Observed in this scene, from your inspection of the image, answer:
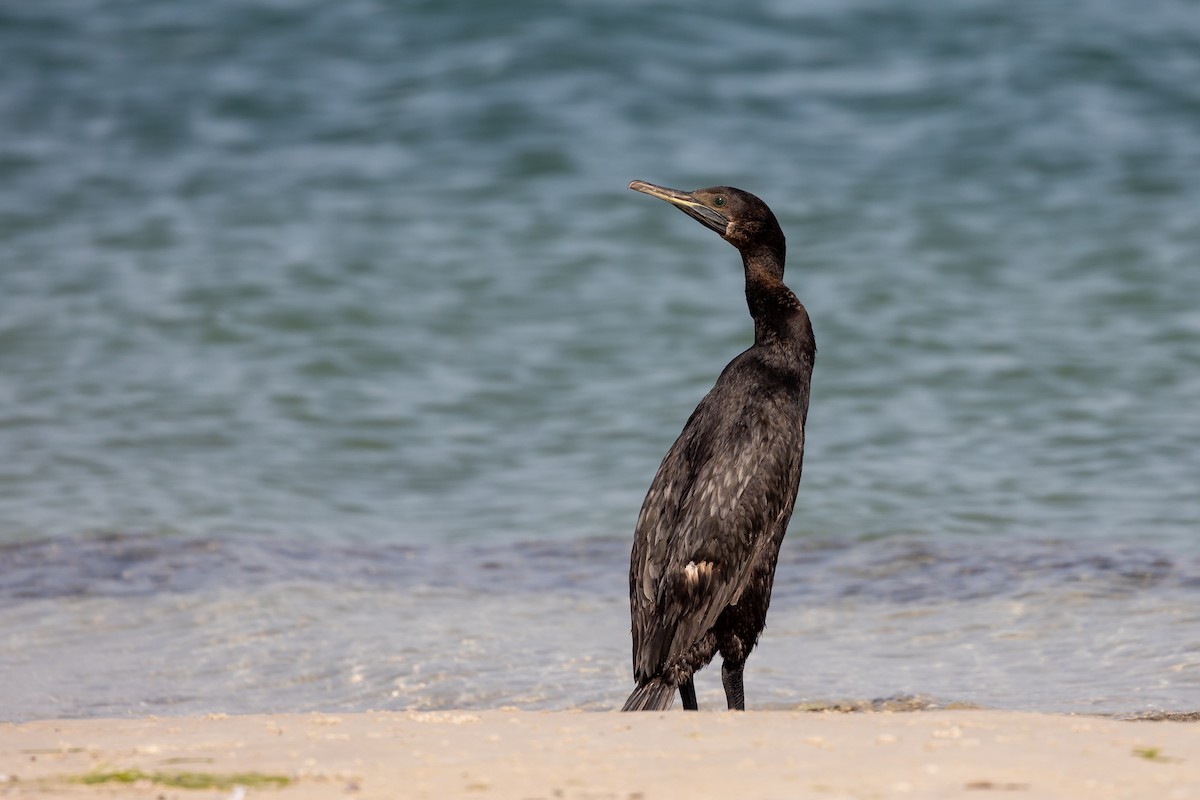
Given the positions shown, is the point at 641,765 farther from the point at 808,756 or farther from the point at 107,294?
the point at 107,294

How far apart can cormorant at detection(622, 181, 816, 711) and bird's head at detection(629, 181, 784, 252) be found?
1.47 feet

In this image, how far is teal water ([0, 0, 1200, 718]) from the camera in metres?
6.39

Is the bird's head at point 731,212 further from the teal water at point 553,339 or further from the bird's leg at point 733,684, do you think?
the teal water at point 553,339

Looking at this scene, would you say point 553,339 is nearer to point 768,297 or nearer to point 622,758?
point 768,297

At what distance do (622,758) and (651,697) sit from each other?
1.20 metres

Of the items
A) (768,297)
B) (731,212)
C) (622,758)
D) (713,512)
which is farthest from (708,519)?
(622,758)

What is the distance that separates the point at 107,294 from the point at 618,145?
15.6ft

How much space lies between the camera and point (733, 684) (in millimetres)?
4973

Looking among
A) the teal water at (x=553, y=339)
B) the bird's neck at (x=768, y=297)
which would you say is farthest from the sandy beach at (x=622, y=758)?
the bird's neck at (x=768, y=297)

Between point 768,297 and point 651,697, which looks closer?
point 651,697

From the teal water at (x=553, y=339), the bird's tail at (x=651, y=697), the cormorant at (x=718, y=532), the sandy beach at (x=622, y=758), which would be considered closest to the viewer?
the sandy beach at (x=622, y=758)

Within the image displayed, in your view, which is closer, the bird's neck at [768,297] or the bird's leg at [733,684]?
the bird's leg at [733,684]

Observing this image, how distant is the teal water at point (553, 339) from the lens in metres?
6.39

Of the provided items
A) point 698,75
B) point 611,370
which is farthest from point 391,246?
point 698,75
